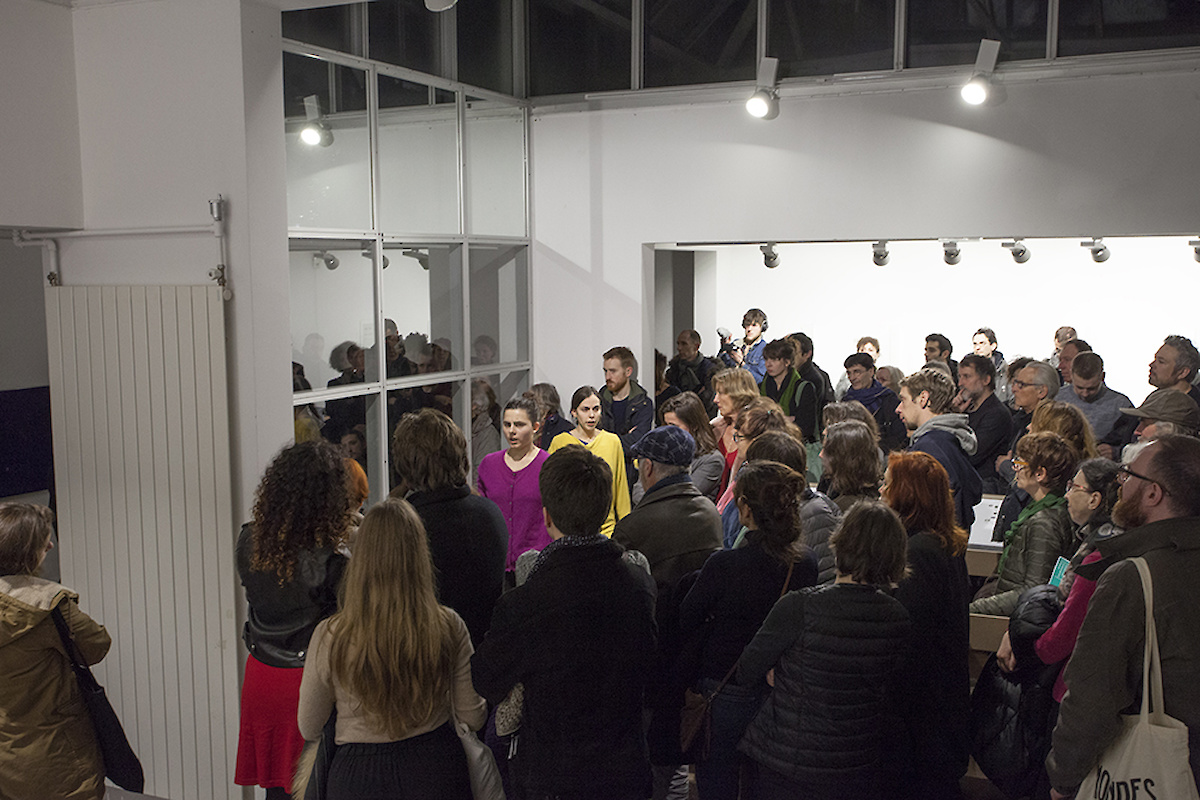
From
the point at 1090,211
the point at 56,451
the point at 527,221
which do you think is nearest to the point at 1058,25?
the point at 1090,211

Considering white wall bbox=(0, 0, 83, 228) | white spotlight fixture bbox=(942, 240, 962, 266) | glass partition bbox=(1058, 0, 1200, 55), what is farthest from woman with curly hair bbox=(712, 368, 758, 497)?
white spotlight fixture bbox=(942, 240, 962, 266)

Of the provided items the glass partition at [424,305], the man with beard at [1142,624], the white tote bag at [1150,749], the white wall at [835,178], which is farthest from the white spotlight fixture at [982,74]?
the white tote bag at [1150,749]

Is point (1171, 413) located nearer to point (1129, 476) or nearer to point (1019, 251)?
point (1129, 476)

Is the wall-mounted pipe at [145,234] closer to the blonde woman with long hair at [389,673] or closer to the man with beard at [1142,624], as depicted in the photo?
the blonde woman with long hair at [389,673]

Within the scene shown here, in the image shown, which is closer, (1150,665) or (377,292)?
(1150,665)

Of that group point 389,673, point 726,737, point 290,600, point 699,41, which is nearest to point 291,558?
point 290,600

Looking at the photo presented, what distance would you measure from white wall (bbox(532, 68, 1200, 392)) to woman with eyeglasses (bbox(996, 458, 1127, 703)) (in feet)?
9.28

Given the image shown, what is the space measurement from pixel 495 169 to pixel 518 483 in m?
3.14

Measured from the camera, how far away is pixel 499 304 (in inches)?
277

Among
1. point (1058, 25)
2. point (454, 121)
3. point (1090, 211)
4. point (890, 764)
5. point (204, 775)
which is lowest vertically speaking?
point (204, 775)

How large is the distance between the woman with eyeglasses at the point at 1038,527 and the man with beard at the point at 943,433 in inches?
20.1

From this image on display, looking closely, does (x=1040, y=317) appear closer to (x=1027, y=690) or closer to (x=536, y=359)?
(x=536, y=359)

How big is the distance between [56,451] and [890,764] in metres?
3.67

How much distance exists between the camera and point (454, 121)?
21.0ft
